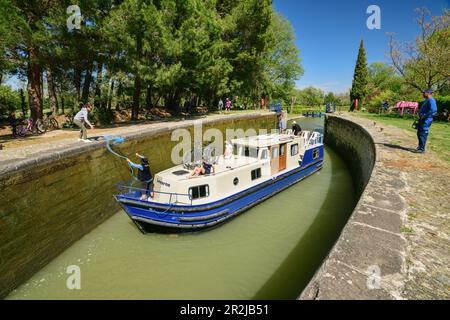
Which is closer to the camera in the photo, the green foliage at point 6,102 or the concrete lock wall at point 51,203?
the concrete lock wall at point 51,203

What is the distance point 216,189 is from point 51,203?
4.88 m

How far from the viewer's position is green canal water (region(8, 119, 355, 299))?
6406mm

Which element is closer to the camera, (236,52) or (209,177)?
(209,177)

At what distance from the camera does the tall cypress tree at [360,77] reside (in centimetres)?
4747

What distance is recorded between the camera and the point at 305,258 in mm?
7492

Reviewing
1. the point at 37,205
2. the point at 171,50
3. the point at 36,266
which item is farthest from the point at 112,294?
the point at 171,50

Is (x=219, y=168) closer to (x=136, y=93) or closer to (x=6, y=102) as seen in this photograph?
(x=136, y=93)

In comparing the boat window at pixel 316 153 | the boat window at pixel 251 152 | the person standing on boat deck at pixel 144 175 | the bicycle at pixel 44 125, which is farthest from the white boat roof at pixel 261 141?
the bicycle at pixel 44 125

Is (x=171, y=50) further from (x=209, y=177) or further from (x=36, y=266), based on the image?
(x=36, y=266)

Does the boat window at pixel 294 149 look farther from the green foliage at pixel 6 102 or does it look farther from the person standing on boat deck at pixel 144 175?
the green foliage at pixel 6 102

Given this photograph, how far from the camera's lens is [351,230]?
449cm

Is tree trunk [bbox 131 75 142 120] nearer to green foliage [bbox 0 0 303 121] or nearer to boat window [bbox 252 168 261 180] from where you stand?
green foliage [bbox 0 0 303 121]

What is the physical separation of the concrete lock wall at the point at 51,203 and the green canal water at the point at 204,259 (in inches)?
16.1
